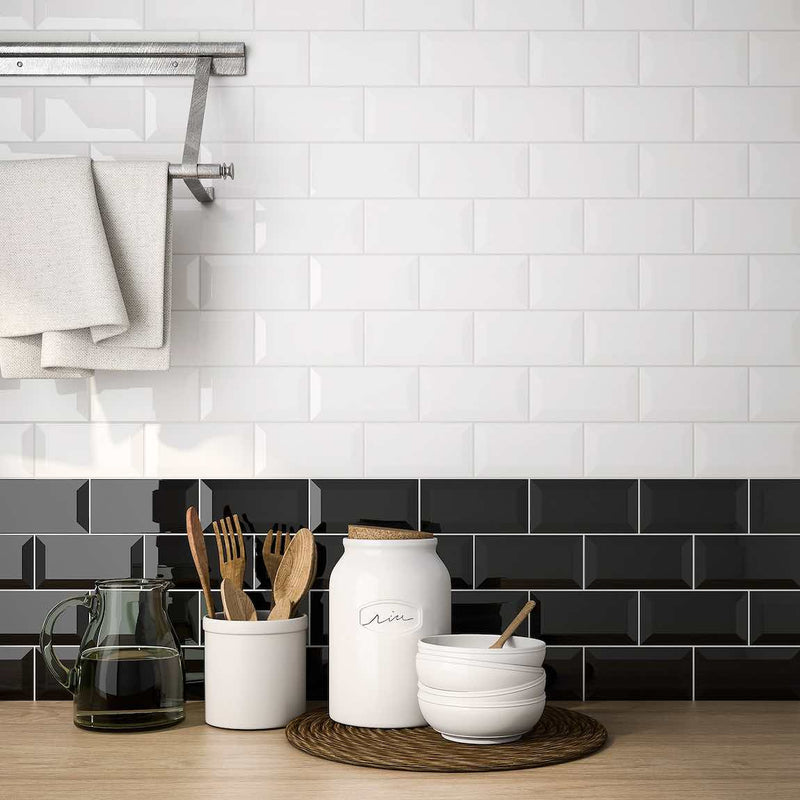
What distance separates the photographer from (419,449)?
1.51 metres

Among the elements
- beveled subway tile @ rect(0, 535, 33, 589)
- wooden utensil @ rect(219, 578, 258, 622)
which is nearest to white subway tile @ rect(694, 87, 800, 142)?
wooden utensil @ rect(219, 578, 258, 622)

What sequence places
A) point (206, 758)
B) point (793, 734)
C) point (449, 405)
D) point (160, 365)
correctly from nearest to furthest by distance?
1. point (206, 758)
2. point (793, 734)
3. point (160, 365)
4. point (449, 405)

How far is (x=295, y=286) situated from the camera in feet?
4.97

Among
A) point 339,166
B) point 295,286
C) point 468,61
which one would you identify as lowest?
point 295,286

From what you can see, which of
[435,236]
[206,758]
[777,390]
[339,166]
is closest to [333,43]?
[339,166]

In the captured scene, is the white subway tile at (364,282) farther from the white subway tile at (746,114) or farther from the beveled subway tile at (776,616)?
the beveled subway tile at (776,616)

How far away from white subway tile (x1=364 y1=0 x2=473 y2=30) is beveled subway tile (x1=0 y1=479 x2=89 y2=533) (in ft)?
2.84

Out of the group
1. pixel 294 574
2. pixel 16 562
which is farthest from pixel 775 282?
pixel 16 562

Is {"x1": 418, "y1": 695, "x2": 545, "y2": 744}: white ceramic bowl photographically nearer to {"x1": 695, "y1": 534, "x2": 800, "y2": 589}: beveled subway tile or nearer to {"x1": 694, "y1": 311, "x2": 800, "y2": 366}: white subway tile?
{"x1": 695, "y1": 534, "x2": 800, "y2": 589}: beveled subway tile

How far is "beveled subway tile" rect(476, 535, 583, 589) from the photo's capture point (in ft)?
4.89

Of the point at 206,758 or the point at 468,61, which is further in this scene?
the point at 468,61

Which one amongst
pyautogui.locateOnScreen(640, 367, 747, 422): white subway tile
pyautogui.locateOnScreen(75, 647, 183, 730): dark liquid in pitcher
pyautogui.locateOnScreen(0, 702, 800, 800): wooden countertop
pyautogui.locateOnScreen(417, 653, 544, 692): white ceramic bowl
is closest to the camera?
pyautogui.locateOnScreen(0, 702, 800, 800): wooden countertop

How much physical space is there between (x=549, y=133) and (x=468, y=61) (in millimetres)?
172

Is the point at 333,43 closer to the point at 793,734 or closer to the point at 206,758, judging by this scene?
the point at 206,758
